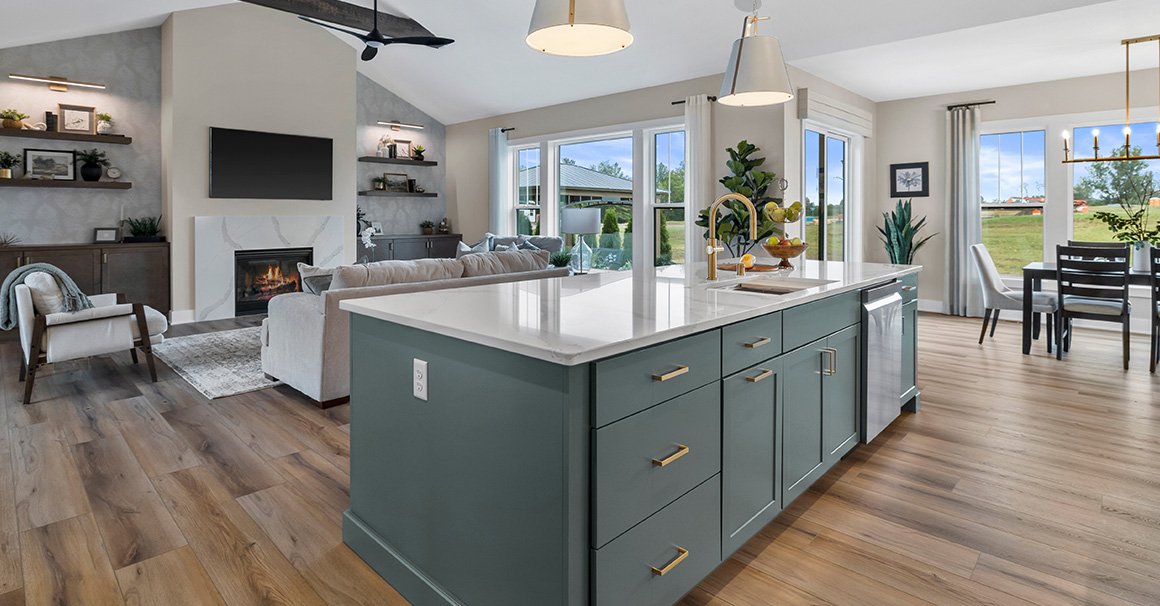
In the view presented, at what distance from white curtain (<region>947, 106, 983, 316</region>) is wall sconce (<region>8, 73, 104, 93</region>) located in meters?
9.20

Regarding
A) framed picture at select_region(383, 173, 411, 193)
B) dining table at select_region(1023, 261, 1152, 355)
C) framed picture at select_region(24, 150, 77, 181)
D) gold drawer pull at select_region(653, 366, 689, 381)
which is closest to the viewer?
gold drawer pull at select_region(653, 366, 689, 381)

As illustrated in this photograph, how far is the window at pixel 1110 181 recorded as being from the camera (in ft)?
20.6

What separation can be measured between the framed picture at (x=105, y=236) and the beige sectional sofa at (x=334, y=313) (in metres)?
3.70

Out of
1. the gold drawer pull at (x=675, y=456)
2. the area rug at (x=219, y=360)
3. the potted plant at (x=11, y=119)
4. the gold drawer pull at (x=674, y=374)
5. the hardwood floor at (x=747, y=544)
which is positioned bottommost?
the hardwood floor at (x=747, y=544)

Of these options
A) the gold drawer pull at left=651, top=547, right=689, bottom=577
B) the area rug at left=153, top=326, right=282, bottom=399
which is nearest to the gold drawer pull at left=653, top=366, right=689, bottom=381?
the gold drawer pull at left=651, top=547, right=689, bottom=577

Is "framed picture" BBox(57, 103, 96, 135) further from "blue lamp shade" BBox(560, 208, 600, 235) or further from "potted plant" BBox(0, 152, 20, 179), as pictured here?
"blue lamp shade" BBox(560, 208, 600, 235)

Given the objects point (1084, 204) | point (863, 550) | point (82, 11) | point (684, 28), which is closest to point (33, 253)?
point (82, 11)

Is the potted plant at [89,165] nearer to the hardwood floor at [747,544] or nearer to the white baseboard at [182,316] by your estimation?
the white baseboard at [182,316]

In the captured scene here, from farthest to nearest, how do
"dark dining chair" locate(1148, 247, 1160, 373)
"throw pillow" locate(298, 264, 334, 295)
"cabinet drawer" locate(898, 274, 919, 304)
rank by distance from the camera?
"dark dining chair" locate(1148, 247, 1160, 373), "throw pillow" locate(298, 264, 334, 295), "cabinet drawer" locate(898, 274, 919, 304)

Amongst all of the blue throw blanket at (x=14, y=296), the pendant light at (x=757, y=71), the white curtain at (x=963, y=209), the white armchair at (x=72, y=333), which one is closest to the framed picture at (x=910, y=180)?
the white curtain at (x=963, y=209)

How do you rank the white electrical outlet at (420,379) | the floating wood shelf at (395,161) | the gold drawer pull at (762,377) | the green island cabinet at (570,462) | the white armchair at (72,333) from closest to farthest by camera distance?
the green island cabinet at (570,462) → the white electrical outlet at (420,379) → the gold drawer pull at (762,377) → the white armchair at (72,333) → the floating wood shelf at (395,161)

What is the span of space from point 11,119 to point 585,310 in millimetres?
6884

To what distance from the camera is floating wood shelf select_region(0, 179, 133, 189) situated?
19.4ft

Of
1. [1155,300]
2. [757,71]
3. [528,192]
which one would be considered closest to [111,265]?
[528,192]
